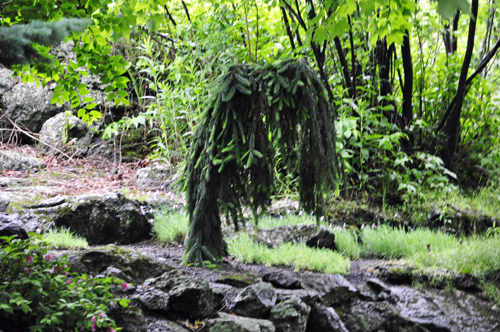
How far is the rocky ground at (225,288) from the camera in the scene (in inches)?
84.4

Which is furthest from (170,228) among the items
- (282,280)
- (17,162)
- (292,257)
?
(17,162)

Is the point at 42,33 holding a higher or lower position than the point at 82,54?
lower

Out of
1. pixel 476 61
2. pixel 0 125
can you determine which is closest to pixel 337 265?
pixel 476 61

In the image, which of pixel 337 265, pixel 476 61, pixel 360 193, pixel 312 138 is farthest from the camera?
pixel 476 61

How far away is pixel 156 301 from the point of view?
2111 millimetres

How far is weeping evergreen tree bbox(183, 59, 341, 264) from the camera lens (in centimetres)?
262

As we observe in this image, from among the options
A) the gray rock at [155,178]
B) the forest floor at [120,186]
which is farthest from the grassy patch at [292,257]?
the gray rock at [155,178]

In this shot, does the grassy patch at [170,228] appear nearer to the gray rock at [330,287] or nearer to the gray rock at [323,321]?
the gray rock at [330,287]

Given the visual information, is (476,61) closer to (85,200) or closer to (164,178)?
(164,178)

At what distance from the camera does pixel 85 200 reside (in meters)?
3.77

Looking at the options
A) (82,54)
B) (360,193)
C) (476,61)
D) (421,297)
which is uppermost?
(476,61)

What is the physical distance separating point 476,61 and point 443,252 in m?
4.50

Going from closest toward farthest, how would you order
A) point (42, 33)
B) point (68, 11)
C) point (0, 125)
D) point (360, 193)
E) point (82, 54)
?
point (42, 33)
point (68, 11)
point (82, 54)
point (360, 193)
point (0, 125)

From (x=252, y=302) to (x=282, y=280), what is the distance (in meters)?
0.50
